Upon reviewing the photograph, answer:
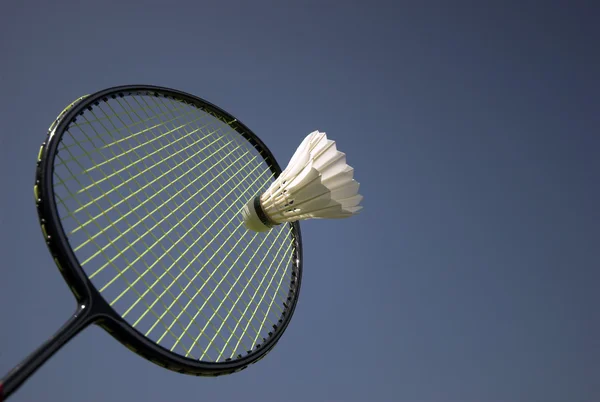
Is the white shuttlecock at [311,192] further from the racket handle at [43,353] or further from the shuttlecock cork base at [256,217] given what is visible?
the racket handle at [43,353]

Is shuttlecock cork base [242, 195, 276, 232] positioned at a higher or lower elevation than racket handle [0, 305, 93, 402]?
higher

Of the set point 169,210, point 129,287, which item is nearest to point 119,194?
point 169,210

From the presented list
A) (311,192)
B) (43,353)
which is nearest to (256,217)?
(311,192)

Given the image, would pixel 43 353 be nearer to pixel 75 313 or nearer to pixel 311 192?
pixel 75 313

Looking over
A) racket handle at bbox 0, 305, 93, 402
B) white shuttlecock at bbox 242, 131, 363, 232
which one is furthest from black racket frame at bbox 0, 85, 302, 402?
white shuttlecock at bbox 242, 131, 363, 232

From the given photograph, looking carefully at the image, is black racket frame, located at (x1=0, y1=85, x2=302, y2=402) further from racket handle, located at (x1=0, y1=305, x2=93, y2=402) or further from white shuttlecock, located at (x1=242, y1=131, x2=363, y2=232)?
white shuttlecock, located at (x1=242, y1=131, x2=363, y2=232)

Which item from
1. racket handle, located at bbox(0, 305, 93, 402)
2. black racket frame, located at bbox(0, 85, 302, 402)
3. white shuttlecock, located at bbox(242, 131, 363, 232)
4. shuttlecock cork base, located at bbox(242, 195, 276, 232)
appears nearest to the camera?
racket handle, located at bbox(0, 305, 93, 402)

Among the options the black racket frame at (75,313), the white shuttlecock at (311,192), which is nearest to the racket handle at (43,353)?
the black racket frame at (75,313)
